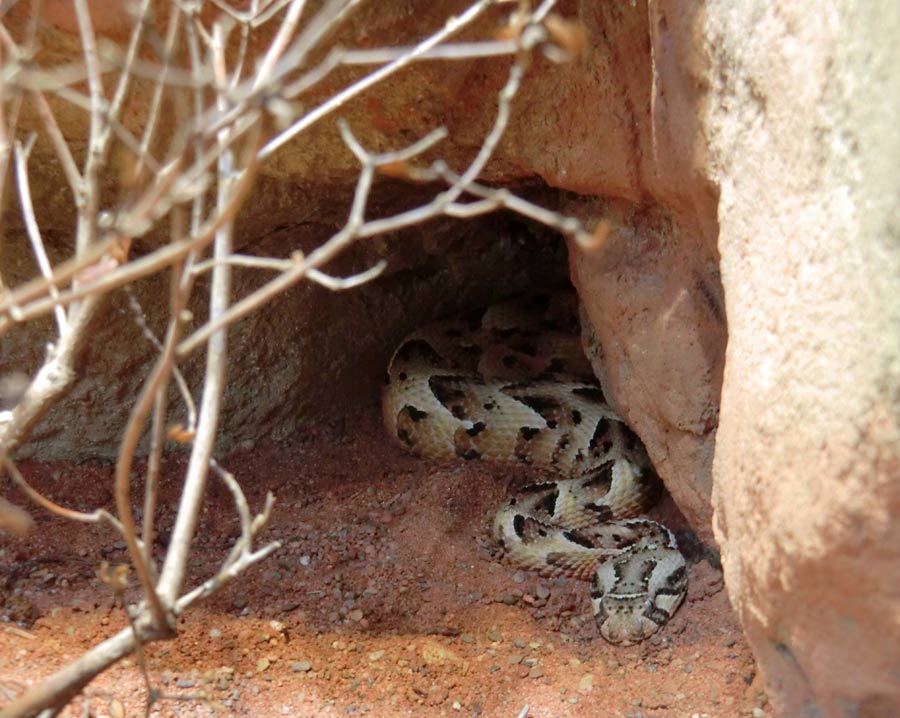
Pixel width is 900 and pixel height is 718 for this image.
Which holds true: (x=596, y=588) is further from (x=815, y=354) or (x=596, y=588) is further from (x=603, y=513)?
(x=815, y=354)

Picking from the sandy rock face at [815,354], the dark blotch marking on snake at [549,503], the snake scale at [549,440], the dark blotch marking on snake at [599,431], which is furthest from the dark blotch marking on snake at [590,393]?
the sandy rock face at [815,354]

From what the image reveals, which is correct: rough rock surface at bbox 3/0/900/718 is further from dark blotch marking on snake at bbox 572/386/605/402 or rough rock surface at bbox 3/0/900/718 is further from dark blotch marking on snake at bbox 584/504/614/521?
dark blotch marking on snake at bbox 572/386/605/402

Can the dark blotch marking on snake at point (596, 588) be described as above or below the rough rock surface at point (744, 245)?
below

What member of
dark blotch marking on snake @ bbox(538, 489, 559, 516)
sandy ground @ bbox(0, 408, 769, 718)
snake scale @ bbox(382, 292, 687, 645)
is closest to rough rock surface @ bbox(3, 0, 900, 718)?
snake scale @ bbox(382, 292, 687, 645)

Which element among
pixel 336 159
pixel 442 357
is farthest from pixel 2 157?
pixel 442 357

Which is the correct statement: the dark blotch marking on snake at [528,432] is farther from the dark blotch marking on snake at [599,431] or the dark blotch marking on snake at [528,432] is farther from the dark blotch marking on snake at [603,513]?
the dark blotch marking on snake at [603,513]

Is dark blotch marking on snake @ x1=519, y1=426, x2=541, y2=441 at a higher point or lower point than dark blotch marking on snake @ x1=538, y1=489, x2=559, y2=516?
higher
